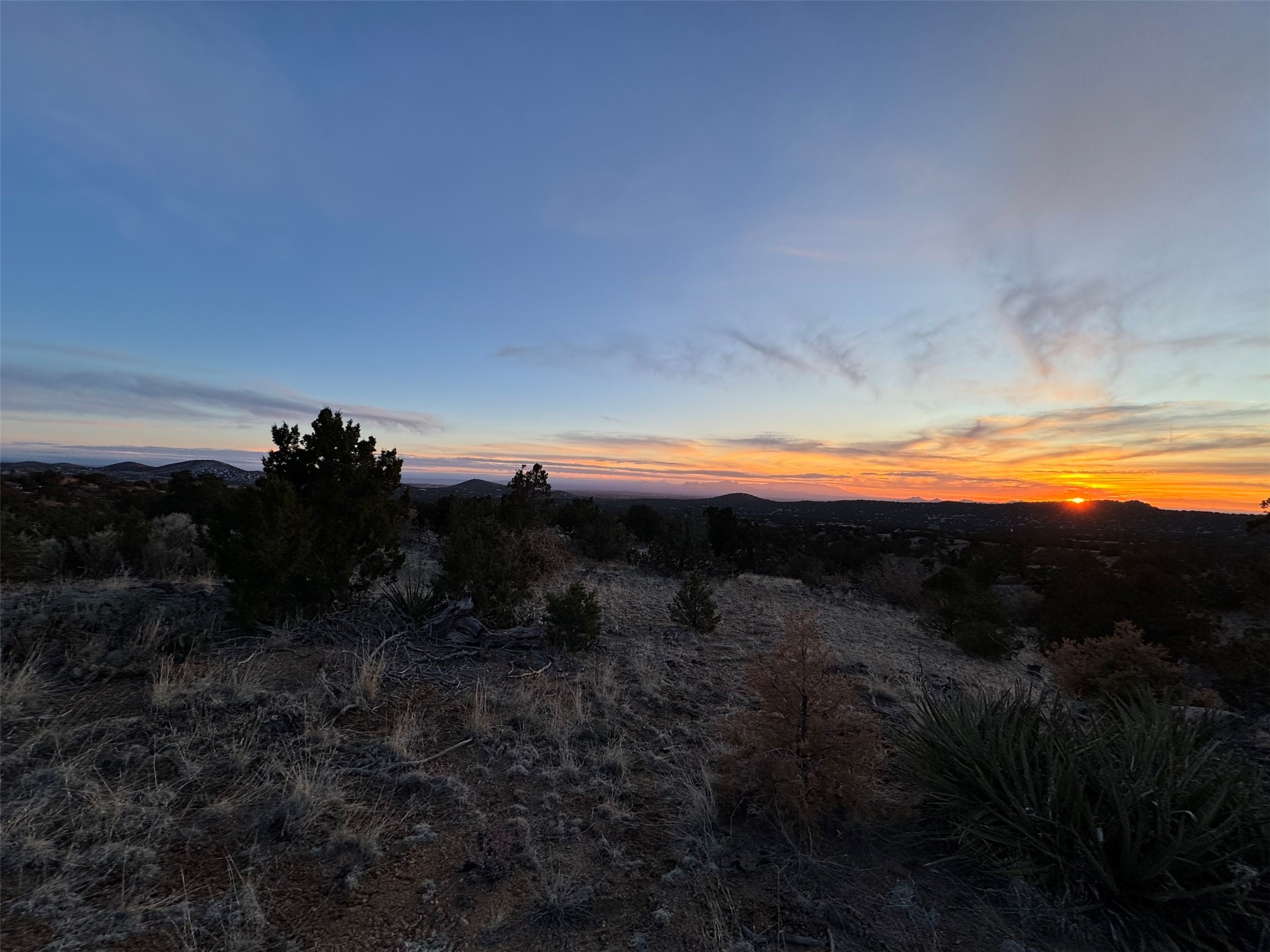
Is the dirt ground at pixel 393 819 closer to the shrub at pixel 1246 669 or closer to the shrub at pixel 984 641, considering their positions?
the shrub at pixel 1246 669

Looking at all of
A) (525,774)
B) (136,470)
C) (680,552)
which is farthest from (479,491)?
(136,470)

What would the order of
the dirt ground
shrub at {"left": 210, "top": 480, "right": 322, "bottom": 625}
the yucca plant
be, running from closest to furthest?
the dirt ground, shrub at {"left": 210, "top": 480, "right": 322, "bottom": 625}, the yucca plant

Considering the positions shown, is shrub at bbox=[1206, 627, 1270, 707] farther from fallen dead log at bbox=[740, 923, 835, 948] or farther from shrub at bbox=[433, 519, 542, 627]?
shrub at bbox=[433, 519, 542, 627]

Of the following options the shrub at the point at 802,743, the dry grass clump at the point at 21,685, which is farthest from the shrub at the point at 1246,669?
the dry grass clump at the point at 21,685

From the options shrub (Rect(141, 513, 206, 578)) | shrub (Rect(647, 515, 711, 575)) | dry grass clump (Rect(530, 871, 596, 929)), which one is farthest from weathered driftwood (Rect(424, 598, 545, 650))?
shrub (Rect(647, 515, 711, 575))

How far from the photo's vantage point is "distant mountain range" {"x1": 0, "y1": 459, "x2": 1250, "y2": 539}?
4328cm

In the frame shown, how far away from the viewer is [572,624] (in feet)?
25.1

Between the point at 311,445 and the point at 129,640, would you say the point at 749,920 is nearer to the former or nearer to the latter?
the point at 129,640

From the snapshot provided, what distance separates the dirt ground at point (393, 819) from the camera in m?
2.67

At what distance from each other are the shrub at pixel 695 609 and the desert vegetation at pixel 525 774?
1258 mm

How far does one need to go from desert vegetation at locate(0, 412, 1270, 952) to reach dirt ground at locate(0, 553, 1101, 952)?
21mm

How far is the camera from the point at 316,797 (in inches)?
138

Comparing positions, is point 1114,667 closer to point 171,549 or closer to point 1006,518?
point 171,549

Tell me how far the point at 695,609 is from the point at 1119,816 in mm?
7470
